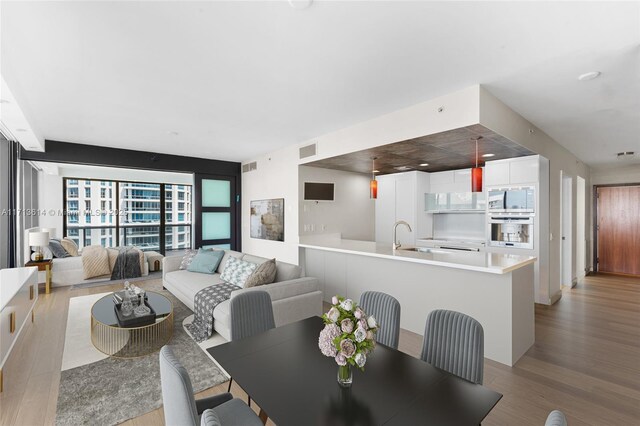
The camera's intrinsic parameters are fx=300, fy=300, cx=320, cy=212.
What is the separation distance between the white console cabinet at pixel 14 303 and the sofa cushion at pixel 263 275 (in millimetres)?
2079

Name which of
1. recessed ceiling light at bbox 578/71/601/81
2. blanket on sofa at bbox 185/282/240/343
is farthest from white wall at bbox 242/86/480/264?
blanket on sofa at bbox 185/282/240/343

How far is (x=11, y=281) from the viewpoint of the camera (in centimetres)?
327

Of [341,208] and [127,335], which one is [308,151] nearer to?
[341,208]

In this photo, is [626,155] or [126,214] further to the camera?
[126,214]

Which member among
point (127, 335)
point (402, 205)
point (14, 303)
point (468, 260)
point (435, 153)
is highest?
point (435, 153)

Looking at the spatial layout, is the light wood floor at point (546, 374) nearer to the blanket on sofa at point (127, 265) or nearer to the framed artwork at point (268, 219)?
the blanket on sofa at point (127, 265)

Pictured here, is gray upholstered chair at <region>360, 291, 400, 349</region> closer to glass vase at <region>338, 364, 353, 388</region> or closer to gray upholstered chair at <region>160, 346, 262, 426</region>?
glass vase at <region>338, 364, 353, 388</region>

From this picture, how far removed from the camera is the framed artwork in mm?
5988

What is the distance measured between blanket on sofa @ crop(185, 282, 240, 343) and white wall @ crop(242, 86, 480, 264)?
1.98 metres

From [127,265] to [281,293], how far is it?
463 cm

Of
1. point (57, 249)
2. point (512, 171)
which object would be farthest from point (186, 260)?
point (512, 171)

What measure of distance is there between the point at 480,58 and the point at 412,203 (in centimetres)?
378

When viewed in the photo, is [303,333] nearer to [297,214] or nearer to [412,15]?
[412,15]

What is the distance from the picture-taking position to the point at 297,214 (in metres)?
5.55
